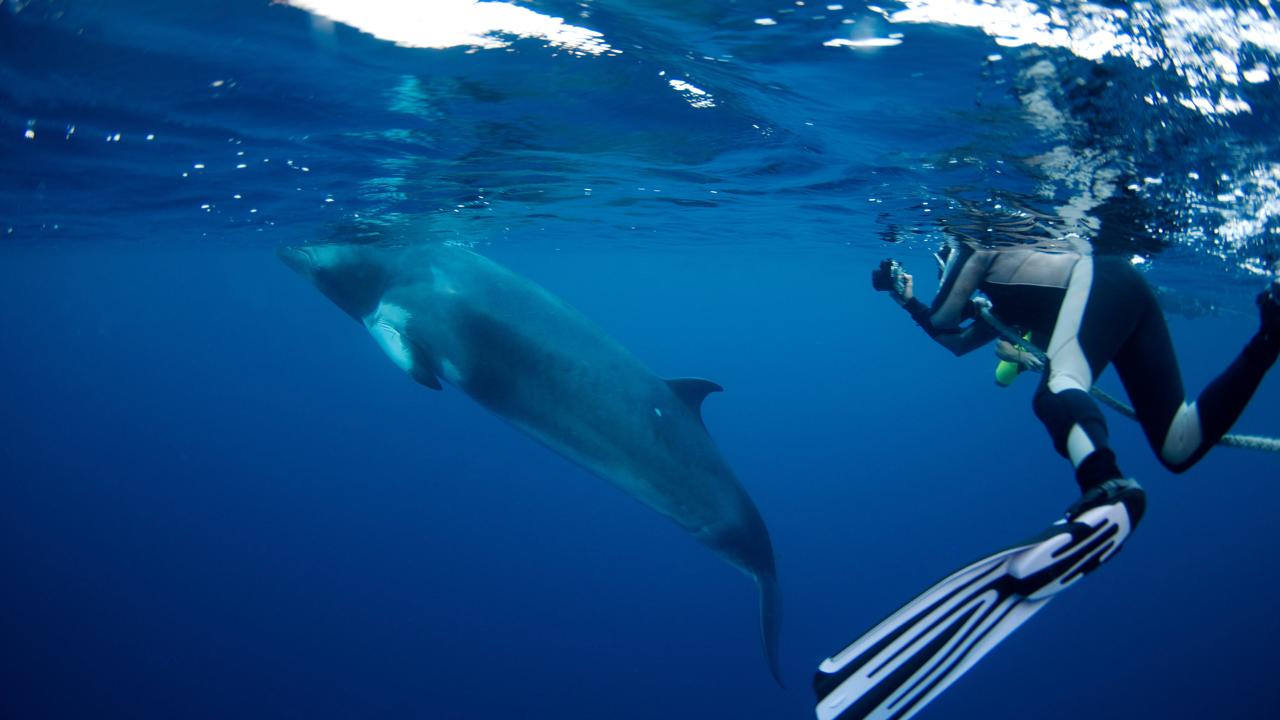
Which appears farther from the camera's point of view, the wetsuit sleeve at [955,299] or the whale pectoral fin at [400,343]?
the whale pectoral fin at [400,343]

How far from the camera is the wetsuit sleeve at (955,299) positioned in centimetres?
529

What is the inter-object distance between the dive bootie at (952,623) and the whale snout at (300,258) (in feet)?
33.1

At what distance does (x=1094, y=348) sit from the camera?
406 centimetres

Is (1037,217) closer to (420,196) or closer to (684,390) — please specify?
(684,390)

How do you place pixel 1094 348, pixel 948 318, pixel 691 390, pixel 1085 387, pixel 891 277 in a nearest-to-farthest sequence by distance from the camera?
pixel 1085 387, pixel 1094 348, pixel 948 318, pixel 891 277, pixel 691 390

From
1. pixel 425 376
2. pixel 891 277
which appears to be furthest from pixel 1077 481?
pixel 425 376

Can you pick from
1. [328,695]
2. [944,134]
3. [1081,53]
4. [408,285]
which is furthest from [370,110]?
[328,695]

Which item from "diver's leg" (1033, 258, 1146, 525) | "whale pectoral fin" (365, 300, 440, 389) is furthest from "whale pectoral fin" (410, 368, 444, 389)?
"diver's leg" (1033, 258, 1146, 525)

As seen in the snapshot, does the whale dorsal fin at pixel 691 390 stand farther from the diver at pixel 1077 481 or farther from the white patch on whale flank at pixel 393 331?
the diver at pixel 1077 481

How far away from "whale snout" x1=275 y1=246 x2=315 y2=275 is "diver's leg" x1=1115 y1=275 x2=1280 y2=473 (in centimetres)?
1057

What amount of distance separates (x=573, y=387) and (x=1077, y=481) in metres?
5.87

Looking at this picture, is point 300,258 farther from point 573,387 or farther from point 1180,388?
point 1180,388

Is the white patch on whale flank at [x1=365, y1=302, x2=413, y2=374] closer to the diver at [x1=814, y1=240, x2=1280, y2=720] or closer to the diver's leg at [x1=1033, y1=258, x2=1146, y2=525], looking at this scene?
the diver at [x1=814, y1=240, x2=1280, y2=720]

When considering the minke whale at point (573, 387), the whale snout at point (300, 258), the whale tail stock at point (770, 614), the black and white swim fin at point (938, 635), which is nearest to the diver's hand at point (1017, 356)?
the black and white swim fin at point (938, 635)
